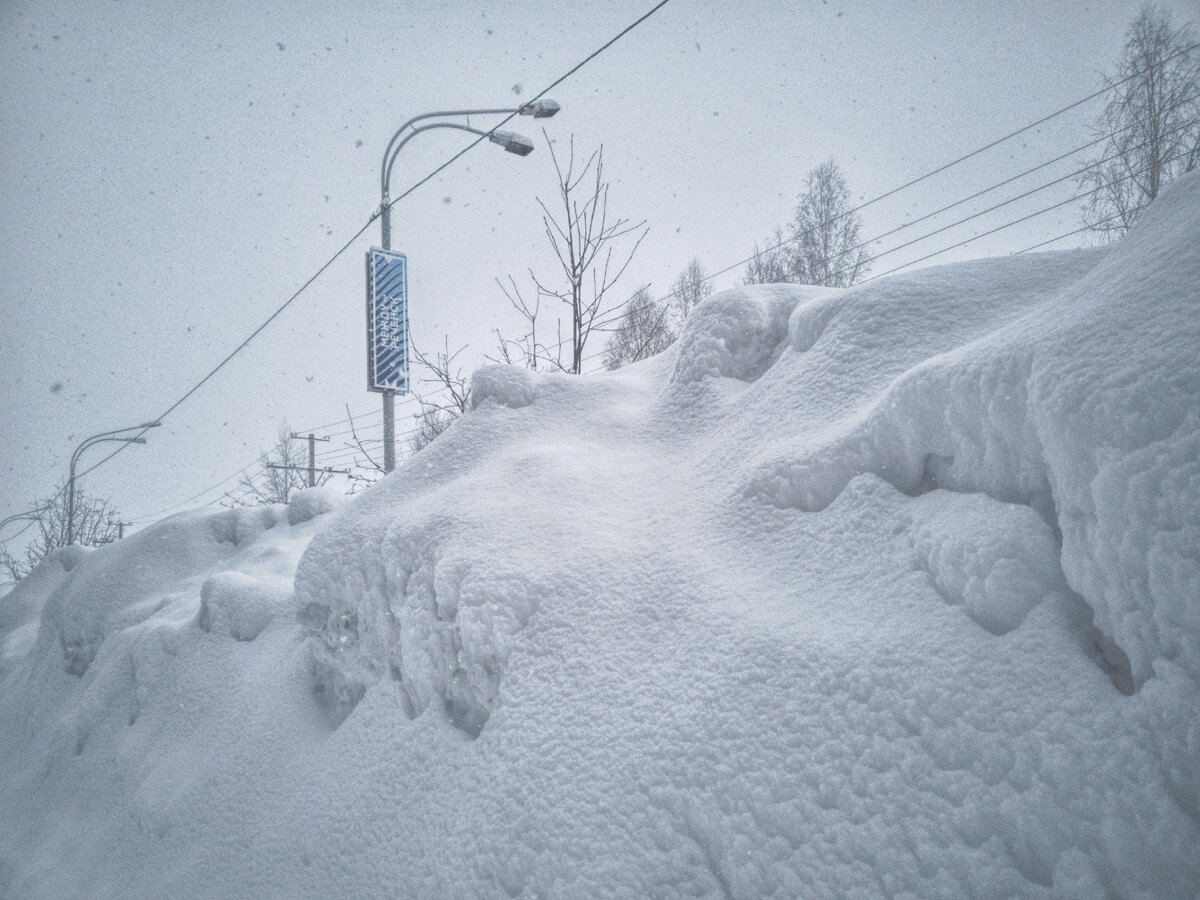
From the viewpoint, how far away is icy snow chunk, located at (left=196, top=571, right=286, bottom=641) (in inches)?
109

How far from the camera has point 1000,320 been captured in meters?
1.58

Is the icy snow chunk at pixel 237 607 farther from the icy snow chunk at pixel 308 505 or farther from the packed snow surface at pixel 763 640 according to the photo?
the icy snow chunk at pixel 308 505

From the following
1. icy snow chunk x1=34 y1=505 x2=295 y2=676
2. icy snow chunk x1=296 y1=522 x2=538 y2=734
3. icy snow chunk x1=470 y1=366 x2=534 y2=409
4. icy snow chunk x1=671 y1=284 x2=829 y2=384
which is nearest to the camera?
icy snow chunk x1=296 y1=522 x2=538 y2=734

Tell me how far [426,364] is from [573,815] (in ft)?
16.6

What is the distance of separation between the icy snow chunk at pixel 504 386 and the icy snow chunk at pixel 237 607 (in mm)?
1549

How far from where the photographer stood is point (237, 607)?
2818 mm

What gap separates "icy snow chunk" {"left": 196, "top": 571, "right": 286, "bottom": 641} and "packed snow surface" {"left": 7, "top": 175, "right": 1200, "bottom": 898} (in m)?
0.27

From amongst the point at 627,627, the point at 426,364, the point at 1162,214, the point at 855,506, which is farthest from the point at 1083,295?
the point at 426,364

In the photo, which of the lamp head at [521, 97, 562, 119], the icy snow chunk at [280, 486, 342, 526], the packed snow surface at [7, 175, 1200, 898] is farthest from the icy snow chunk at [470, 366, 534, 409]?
the lamp head at [521, 97, 562, 119]

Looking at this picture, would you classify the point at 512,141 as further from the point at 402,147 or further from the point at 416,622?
the point at 416,622

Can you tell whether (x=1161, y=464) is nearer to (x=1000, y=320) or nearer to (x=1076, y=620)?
(x=1076, y=620)

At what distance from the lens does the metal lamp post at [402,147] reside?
5.06m

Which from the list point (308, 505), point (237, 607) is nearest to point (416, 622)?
point (237, 607)

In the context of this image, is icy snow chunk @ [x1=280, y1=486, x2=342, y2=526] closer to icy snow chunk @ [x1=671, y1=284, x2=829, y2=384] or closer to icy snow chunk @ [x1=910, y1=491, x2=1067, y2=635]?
icy snow chunk @ [x1=671, y1=284, x2=829, y2=384]
